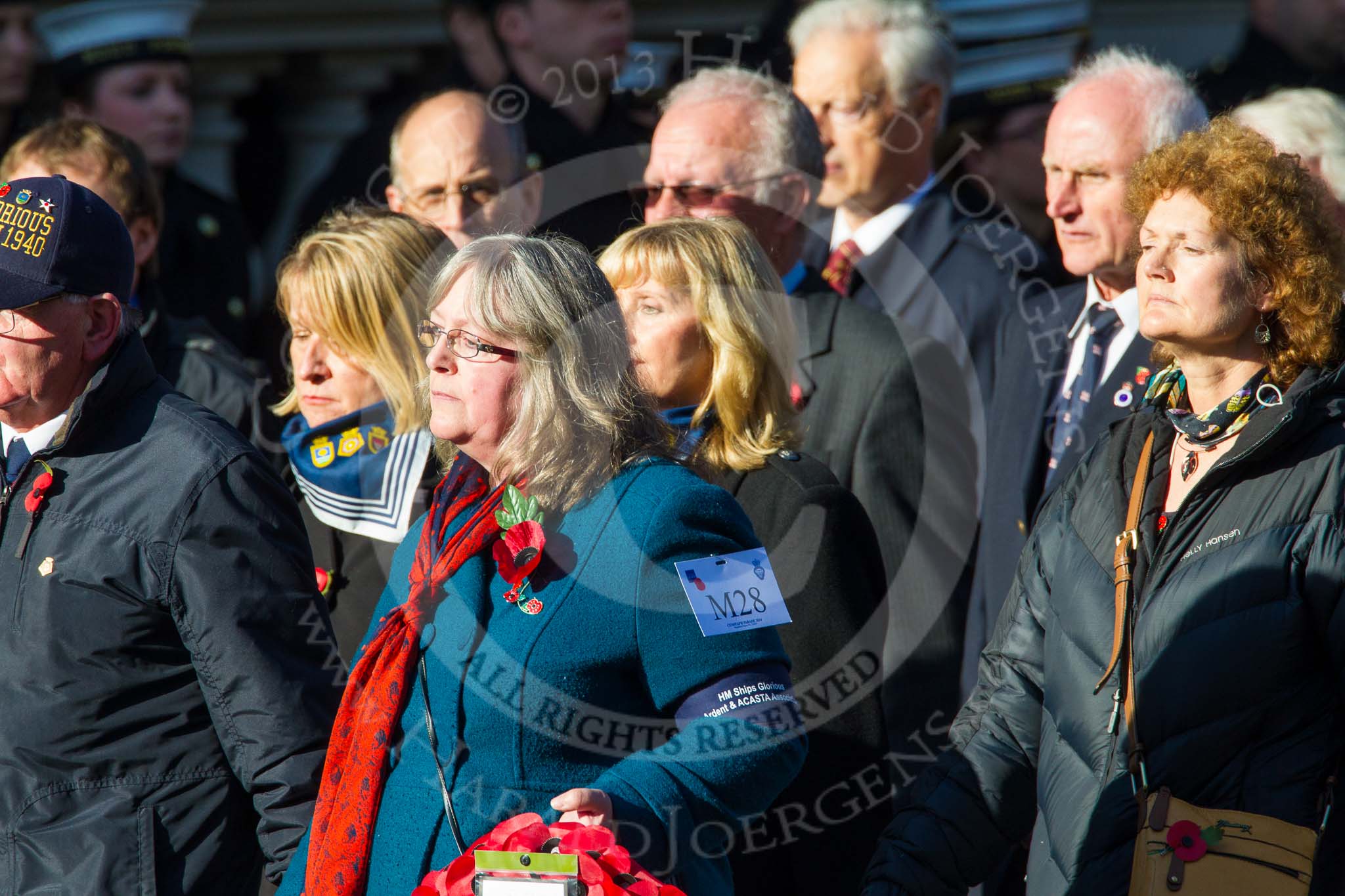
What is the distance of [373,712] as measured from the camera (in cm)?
238

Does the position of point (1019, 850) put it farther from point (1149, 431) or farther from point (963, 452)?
point (1149, 431)

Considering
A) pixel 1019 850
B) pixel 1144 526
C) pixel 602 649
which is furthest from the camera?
pixel 1019 850

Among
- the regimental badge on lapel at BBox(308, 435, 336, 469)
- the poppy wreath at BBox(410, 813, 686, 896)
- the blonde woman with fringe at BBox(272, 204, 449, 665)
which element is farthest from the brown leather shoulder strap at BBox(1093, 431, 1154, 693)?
the regimental badge on lapel at BBox(308, 435, 336, 469)

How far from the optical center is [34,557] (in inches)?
105

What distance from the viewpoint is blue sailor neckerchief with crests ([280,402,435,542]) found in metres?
3.33

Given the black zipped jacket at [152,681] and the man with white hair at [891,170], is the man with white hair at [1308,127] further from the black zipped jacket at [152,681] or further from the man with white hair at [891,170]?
the black zipped jacket at [152,681]

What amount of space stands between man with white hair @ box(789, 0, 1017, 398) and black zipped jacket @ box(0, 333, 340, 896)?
6.87ft

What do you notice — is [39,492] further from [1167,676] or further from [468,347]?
[1167,676]

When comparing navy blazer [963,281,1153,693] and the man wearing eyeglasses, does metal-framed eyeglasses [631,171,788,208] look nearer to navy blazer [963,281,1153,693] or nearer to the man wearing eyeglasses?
the man wearing eyeglasses

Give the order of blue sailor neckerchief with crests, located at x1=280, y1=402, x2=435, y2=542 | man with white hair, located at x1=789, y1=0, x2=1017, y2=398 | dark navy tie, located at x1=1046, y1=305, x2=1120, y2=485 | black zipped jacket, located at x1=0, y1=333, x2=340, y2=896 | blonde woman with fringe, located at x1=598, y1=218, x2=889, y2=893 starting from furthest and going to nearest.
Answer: man with white hair, located at x1=789, y1=0, x2=1017, y2=398 → dark navy tie, located at x1=1046, y1=305, x2=1120, y2=485 → blue sailor neckerchief with crests, located at x1=280, y1=402, x2=435, y2=542 → blonde woman with fringe, located at x1=598, y1=218, x2=889, y2=893 → black zipped jacket, located at x1=0, y1=333, x2=340, y2=896

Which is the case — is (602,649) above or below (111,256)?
below

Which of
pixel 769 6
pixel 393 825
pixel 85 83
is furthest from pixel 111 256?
pixel 769 6

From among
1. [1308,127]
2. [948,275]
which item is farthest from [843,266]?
[1308,127]

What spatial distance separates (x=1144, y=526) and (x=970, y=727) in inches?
17.5
